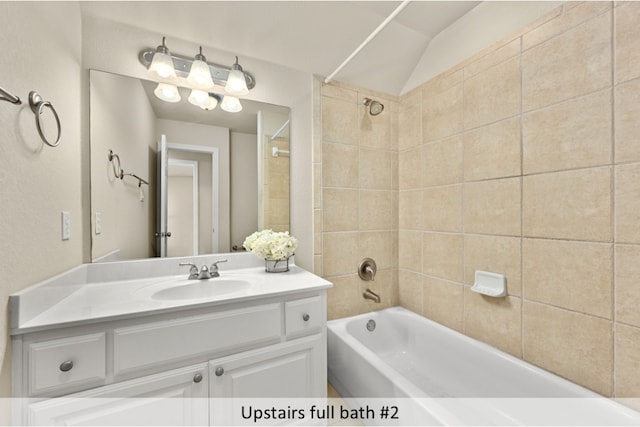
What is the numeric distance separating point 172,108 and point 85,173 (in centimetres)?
54

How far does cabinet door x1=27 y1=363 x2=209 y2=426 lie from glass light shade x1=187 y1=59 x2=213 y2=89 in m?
1.41

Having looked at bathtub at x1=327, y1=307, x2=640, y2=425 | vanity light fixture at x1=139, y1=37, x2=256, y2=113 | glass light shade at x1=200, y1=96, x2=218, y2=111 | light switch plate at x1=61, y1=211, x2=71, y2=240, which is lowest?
bathtub at x1=327, y1=307, x2=640, y2=425

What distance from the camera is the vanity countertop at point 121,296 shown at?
803mm

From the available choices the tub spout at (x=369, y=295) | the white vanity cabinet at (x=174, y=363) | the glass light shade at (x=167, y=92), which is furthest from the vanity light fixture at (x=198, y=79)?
the tub spout at (x=369, y=295)

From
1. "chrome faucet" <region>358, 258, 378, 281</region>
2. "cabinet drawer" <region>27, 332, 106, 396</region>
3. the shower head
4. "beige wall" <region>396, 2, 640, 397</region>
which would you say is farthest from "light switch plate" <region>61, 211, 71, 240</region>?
"beige wall" <region>396, 2, 640, 397</region>

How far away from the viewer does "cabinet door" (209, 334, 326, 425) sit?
105 centimetres

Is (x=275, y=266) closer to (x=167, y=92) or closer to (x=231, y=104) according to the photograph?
(x=231, y=104)

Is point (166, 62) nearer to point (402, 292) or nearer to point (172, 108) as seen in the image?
point (172, 108)

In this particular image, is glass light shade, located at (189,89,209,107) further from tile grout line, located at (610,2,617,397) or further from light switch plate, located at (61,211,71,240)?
tile grout line, located at (610,2,617,397)

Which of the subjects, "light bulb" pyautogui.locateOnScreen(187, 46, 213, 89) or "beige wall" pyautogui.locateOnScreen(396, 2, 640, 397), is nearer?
"beige wall" pyautogui.locateOnScreen(396, 2, 640, 397)

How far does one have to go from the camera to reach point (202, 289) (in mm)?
1303

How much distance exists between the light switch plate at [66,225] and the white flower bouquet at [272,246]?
777mm

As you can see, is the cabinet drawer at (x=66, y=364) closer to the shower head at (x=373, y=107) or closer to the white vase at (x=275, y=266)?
the white vase at (x=275, y=266)

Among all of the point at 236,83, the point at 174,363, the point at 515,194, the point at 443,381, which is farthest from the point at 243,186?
the point at 443,381
